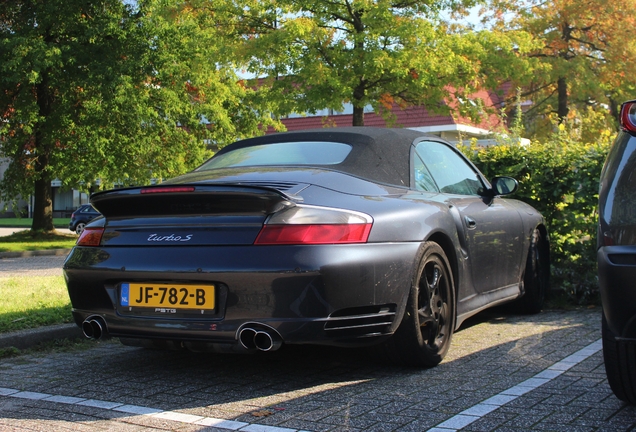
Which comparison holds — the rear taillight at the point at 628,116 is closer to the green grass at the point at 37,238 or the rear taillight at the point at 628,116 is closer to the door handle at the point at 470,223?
the door handle at the point at 470,223

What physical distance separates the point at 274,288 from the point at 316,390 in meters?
0.68

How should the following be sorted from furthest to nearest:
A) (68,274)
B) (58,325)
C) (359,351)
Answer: (58,325), (359,351), (68,274)

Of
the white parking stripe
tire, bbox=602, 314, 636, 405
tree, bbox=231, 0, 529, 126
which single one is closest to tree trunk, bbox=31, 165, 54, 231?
tree, bbox=231, 0, 529, 126

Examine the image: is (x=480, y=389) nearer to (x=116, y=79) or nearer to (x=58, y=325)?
(x=58, y=325)

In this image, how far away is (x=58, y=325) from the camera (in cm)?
585

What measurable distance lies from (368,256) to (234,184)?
0.80 m

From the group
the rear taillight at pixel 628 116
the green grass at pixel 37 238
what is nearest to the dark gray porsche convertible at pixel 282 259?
the rear taillight at pixel 628 116

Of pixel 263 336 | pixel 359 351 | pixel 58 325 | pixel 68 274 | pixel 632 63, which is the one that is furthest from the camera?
pixel 632 63

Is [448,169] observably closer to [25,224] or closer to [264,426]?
[264,426]

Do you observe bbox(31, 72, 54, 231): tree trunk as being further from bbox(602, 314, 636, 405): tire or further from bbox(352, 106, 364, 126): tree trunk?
bbox(602, 314, 636, 405): tire

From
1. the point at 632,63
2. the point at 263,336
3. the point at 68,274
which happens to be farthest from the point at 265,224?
the point at 632,63

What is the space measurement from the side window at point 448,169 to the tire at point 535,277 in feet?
3.19

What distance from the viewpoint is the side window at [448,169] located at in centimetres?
549

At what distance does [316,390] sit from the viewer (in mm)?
4133
